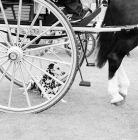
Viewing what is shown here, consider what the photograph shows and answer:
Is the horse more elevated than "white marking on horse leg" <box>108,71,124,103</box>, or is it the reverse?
the horse

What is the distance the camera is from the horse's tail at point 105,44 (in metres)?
3.22

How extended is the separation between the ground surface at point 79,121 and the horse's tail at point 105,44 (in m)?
0.48

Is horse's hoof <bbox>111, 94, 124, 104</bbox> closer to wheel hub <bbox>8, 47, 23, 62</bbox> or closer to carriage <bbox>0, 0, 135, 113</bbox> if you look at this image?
carriage <bbox>0, 0, 135, 113</bbox>

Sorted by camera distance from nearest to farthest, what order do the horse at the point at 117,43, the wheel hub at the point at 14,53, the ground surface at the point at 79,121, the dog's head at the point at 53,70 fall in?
the ground surface at the point at 79,121, the wheel hub at the point at 14,53, the horse at the point at 117,43, the dog's head at the point at 53,70

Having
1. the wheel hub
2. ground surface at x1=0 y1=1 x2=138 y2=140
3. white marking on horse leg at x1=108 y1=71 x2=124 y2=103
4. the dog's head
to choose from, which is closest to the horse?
white marking on horse leg at x1=108 y1=71 x2=124 y2=103

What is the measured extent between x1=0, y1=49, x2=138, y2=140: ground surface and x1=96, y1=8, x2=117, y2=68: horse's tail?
0.48m

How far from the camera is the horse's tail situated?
3.22 m

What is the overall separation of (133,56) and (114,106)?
335 cm

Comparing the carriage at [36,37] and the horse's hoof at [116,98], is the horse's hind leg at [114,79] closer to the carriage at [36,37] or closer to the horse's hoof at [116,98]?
the horse's hoof at [116,98]

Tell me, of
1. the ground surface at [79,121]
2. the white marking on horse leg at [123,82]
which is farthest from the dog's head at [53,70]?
the white marking on horse leg at [123,82]

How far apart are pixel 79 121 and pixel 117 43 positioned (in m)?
0.94

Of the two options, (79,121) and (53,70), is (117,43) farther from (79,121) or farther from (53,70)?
(79,121)

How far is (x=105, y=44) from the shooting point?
3.25 m

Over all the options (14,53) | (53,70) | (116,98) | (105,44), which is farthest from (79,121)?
(105,44)
